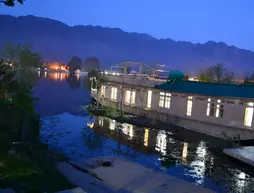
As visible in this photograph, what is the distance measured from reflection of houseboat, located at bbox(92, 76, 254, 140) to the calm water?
207 cm

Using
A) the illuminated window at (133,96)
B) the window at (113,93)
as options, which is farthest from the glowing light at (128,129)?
the window at (113,93)

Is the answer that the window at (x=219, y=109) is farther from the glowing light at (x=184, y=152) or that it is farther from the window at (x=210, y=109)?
the glowing light at (x=184, y=152)

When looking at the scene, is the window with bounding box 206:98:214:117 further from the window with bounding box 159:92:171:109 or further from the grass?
the grass

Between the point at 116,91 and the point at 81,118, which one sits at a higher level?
the point at 116,91

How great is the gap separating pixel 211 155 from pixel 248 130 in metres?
5.46

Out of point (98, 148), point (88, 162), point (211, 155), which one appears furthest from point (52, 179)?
point (211, 155)

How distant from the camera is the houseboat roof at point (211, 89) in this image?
84.2 ft

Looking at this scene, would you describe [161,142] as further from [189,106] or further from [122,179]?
[122,179]

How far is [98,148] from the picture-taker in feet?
66.1

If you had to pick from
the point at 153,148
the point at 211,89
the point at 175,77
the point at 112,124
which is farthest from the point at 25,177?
the point at 175,77

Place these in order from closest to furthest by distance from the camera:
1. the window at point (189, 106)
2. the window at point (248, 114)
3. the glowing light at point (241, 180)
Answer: the glowing light at point (241, 180)
the window at point (248, 114)
the window at point (189, 106)

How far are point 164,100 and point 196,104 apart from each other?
471cm

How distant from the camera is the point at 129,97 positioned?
37688 millimetres

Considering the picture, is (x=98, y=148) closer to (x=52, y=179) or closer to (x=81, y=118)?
(x=52, y=179)
